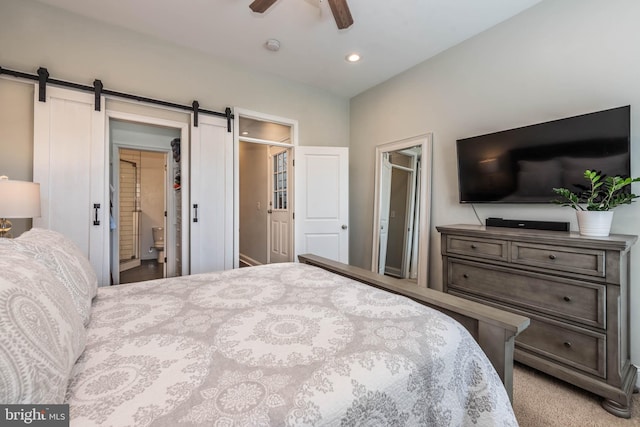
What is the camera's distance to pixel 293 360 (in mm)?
756

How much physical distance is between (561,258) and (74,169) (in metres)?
3.78

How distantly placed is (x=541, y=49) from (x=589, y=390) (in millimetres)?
2486

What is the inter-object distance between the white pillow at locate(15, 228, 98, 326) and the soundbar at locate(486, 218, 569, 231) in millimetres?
2780

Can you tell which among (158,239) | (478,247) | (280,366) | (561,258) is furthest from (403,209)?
(158,239)

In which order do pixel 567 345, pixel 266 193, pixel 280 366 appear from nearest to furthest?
1. pixel 280 366
2. pixel 567 345
3. pixel 266 193

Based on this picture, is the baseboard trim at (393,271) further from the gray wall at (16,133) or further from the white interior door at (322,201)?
the gray wall at (16,133)

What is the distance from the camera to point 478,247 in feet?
7.13

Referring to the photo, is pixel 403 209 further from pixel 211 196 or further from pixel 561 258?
pixel 211 196

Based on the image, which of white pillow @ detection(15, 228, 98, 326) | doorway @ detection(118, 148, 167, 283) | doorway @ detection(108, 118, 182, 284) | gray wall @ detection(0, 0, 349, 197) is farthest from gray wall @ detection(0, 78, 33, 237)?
doorway @ detection(118, 148, 167, 283)

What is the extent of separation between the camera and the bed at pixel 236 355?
1.86 ft

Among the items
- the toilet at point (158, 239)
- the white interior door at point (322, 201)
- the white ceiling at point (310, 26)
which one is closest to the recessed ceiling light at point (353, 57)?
the white ceiling at point (310, 26)

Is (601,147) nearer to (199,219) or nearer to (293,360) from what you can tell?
(293,360)

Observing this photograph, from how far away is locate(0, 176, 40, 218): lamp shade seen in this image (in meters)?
1.68

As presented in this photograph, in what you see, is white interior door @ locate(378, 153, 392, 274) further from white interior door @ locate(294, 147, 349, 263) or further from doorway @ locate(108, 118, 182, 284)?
doorway @ locate(108, 118, 182, 284)
